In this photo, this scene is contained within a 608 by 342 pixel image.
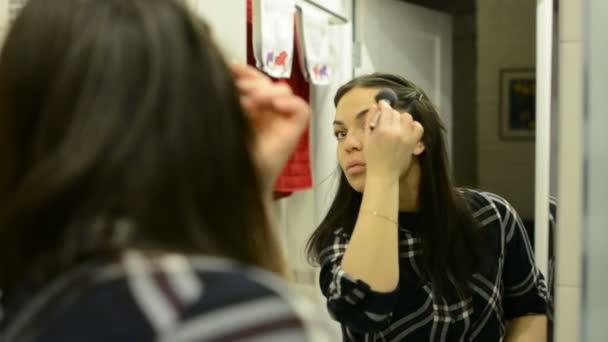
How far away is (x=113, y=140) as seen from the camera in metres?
0.31

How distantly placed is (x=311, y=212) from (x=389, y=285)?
11.8 inches

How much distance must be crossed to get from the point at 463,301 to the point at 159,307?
22.1 inches

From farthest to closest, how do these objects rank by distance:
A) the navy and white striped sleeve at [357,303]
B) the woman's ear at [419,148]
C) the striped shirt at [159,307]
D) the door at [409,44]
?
the door at [409,44] < the woman's ear at [419,148] < the navy and white striped sleeve at [357,303] < the striped shirt at [159,307]

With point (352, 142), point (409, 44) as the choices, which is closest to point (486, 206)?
point (352, 142)

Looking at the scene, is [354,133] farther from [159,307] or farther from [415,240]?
[159,307]

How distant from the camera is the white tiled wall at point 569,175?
75cm

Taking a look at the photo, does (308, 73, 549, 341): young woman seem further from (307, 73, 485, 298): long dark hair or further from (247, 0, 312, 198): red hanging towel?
(247, 0, 312, 198): red hanging towel

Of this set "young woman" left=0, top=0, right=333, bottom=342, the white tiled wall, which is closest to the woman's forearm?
the white tiled wall

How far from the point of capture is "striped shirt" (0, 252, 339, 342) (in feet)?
0.91

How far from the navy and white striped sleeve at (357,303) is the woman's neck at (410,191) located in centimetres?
12

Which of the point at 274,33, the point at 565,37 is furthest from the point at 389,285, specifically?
the point at 274,33

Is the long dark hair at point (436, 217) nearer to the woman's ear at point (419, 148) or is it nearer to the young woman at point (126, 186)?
the woman's ear at point (419, 148)

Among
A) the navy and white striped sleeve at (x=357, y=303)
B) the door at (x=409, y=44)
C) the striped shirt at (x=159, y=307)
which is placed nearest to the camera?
the striped shirt at (x=159, y=307)

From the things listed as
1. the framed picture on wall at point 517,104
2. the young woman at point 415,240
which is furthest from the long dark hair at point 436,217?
the framed picture on wall at point 517,104
